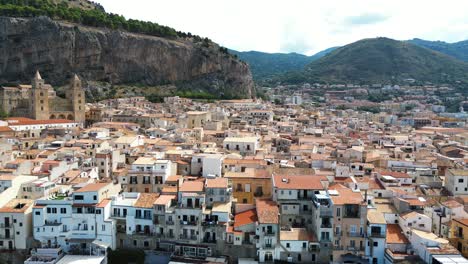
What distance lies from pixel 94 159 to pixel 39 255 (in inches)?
507

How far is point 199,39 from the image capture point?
145 meters

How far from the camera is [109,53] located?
4774 inches

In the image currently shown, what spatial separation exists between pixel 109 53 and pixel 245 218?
98821 millimetres

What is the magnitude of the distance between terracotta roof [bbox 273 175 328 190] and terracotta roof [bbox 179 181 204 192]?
6.13 metres

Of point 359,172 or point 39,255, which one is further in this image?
point 359,172

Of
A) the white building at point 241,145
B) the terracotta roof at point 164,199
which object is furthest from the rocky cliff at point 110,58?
the terracotta roof at point 164,199

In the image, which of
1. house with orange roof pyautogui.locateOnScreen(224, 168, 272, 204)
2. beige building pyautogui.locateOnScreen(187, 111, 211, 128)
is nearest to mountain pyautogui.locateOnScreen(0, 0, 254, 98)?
beige building pyautogui.locateOnScreen(187, 111, 211, 128)

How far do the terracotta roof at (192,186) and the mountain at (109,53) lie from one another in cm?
8800

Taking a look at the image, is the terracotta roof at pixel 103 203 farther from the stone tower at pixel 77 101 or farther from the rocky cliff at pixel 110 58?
the rocky cliff at pixel 110 58

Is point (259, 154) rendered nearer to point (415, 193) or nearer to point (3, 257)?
point (415, 193)

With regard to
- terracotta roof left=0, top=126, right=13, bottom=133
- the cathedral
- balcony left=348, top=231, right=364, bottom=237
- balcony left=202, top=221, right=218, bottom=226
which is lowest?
balcony left=348, top=231, right=364, bottom=237

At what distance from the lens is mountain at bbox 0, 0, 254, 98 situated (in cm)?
11006

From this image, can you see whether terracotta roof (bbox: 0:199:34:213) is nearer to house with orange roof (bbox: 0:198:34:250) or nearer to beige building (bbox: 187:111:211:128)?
house with orange roof (bbox: 0:198:34:250)

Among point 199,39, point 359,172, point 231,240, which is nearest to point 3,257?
point 231,240
